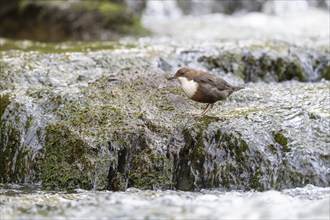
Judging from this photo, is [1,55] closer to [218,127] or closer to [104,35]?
[218,127]

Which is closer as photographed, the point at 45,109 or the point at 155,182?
the point at 155,182

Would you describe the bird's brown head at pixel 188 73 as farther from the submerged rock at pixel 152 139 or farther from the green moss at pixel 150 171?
the green moss at pixel 150 171

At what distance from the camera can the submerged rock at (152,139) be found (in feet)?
17.5

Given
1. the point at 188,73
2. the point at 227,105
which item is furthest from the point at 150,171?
the point at 227,105

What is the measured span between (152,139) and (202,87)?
2.39 feet

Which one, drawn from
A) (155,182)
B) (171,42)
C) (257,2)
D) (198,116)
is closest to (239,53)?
(171,42)

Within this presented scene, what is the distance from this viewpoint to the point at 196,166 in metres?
5.45

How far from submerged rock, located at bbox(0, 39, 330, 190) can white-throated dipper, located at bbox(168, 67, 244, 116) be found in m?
0.21

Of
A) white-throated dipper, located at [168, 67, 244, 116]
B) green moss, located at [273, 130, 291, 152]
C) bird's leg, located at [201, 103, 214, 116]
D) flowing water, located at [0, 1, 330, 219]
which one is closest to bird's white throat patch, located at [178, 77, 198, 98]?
white-throated dipper, located at [168, 67, 244, 116]

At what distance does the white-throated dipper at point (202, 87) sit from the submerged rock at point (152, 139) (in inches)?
8.1

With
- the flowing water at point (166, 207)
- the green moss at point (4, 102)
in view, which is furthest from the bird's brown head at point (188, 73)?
the green moss at point (4, 102)

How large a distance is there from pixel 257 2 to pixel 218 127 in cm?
1159

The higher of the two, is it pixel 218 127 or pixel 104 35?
pixel 104 35

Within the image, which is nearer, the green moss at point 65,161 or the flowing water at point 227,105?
the flowing water at point 227,105
